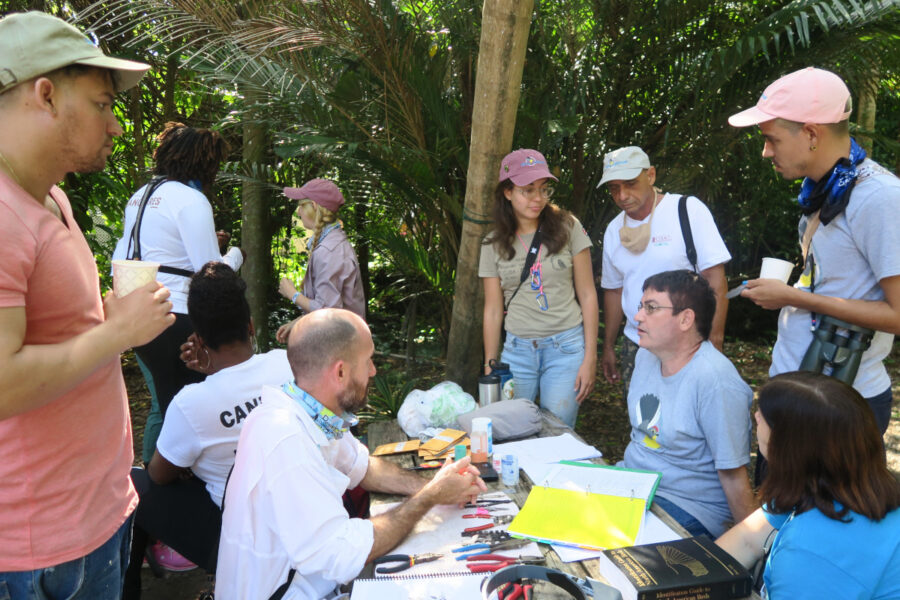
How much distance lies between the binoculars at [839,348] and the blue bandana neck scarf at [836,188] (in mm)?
393

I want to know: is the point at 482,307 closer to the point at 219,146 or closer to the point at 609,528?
the point at 219,146

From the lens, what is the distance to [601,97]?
5223 mm

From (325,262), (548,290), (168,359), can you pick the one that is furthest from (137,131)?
(548,290)

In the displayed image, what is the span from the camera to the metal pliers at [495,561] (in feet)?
5.82

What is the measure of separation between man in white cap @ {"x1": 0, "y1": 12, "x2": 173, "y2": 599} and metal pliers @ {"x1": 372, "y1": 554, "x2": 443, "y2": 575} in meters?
0.72

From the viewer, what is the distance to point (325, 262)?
4.31 meters

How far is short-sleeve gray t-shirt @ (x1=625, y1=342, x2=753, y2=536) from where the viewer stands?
2.40 meters

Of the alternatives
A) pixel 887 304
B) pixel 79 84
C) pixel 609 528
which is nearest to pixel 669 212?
pixel 887 304

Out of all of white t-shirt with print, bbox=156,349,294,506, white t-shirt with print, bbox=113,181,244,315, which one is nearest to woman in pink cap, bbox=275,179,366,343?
white t-shirt with print, bbox=113,181,244,315

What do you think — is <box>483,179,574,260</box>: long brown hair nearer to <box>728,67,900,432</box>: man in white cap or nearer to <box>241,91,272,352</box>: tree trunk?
<box>728,67,900,432</box>: man in white cap

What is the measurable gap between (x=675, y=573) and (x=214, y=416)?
1.75 metres

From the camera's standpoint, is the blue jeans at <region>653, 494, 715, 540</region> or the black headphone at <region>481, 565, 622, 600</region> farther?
the blue jeans at <region>653, 494, 715, 540</region>

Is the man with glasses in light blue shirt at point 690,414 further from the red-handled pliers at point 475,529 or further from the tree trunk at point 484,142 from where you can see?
Answer: the tree trunk at point 484,142

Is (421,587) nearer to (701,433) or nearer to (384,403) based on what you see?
(701,433)
